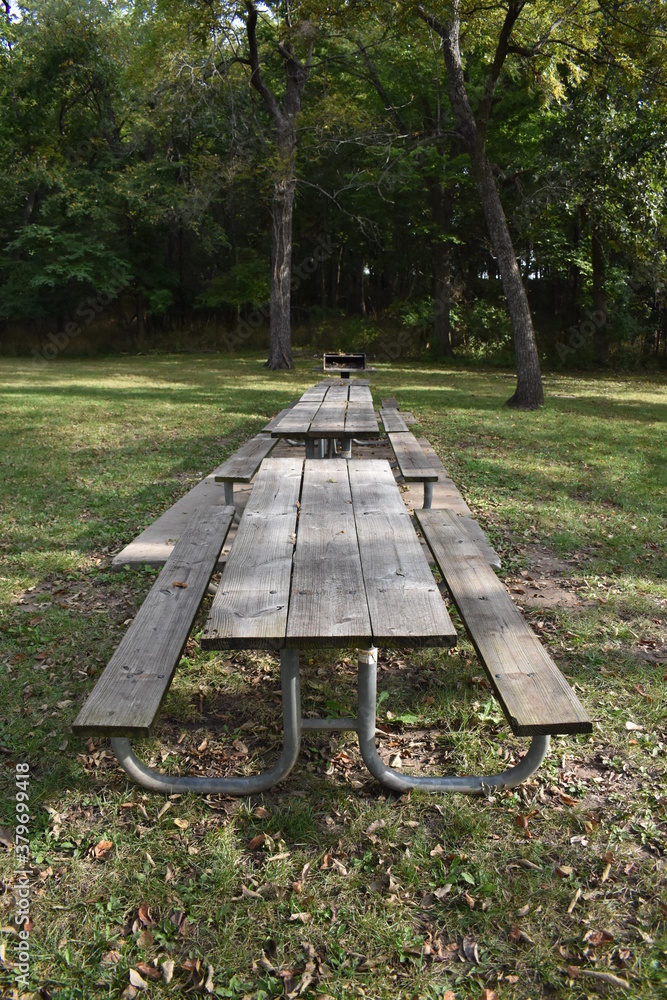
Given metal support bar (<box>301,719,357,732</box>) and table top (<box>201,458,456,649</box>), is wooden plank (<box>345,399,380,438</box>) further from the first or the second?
metal support bar (<box>301,719,357,732</box>)

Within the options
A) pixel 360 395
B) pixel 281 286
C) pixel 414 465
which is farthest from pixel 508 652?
pixel 281 286

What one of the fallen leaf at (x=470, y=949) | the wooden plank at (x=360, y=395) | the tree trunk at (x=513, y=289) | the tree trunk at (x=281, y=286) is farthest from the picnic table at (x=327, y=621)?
the tree trunk at (x=281, y=286)

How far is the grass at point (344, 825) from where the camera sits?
5.20 feet

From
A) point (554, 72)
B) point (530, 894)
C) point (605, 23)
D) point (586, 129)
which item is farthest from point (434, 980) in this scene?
point (586, 129)

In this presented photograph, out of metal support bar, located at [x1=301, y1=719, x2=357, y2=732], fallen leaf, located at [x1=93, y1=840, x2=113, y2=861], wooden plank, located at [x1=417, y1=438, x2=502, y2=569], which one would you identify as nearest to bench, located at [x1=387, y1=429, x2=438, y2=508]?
wooden plank, located at [x1=417, y1=438, x2=502, y2=569]

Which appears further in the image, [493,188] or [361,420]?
[493,188]

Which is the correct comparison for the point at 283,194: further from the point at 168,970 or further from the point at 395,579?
the point at 168,970

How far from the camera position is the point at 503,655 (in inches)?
76.1

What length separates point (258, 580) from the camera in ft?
6.49

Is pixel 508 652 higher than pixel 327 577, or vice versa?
pixel 327 577

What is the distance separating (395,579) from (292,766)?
632 millimetres

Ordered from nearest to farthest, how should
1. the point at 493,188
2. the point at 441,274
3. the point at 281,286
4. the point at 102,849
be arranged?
the point at 102,849, the point at 493,188, the point at 281,286, the point at 441,274

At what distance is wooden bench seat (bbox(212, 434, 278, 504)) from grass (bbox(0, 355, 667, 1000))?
0.65 meters

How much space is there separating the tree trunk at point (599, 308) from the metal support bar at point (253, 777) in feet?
62.9
